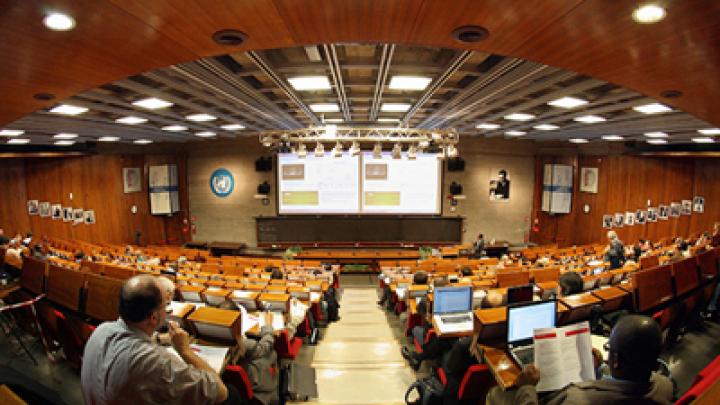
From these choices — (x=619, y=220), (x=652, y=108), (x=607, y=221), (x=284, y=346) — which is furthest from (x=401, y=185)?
(x=284, y=346)

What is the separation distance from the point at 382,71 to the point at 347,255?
30.4 feet

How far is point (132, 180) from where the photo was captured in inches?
508

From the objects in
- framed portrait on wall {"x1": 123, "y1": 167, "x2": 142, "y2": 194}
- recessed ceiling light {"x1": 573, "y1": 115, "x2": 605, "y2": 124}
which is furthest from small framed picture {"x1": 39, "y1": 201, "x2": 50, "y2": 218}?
recessed ceiling light {"x1": 573, "y1": 115, "x2": 605, "y2": 124}

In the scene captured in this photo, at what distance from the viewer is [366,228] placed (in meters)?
13.2

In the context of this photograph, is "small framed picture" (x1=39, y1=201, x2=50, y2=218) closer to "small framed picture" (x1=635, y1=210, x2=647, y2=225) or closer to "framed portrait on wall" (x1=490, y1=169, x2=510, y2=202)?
"framed portrait on wall" (x1=490, y1=169, x2=510, y2=202)

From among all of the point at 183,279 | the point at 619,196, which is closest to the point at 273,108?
the point at 183,279

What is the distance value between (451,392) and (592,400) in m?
1.54

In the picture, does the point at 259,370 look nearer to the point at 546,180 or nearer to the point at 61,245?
the point at 61,245

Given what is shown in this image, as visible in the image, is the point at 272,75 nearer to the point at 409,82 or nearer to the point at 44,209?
the point at 409,82

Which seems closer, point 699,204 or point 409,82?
point 409,82

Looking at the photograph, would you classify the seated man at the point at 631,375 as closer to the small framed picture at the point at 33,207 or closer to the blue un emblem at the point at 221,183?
the blue un emblem at the point at 221,183

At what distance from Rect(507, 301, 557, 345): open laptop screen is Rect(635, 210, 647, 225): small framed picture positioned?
1477cm

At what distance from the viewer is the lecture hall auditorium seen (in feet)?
5.39

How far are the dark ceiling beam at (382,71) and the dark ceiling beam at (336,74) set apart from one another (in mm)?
586
